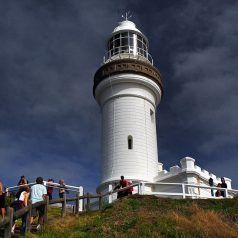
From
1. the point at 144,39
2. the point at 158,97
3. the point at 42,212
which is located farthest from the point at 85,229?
the point at 144,39

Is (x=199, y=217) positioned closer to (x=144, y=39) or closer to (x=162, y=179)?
(x=162, y=179)

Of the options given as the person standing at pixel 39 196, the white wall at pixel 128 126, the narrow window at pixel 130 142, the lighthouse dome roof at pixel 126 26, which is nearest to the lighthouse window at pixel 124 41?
the lighthouse dome roof at pixel 126 26

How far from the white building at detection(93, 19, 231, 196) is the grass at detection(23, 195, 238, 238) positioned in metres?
5.70

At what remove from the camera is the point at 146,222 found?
1306 cm

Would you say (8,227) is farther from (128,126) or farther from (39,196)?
(128,126)

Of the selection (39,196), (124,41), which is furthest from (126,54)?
(39,196)

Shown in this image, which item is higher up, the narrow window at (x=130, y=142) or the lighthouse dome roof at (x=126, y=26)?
the lighthouse dome roof at (x=126, y=26)

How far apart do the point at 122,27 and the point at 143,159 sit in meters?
9.57

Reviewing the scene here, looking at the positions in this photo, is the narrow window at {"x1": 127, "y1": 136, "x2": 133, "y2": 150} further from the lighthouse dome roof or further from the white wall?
the lighthouse dome roof

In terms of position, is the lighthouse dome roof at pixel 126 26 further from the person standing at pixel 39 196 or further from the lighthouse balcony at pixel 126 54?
the person standing at pixel 39 196

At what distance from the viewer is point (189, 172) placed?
22172 mm

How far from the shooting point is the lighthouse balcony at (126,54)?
2658 cm

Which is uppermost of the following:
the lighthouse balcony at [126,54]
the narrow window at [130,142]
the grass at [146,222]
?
the lighthouse balcony at [126,54]

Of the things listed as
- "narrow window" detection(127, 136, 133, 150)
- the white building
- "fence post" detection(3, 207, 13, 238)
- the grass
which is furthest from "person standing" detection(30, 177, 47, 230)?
"narrow window" detection(127, 136, 133, 150)
